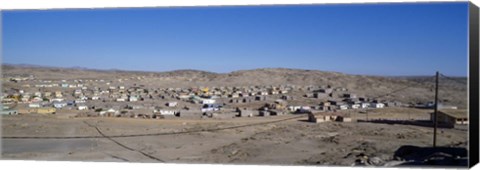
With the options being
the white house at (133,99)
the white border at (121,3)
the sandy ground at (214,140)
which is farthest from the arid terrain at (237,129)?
the white border at (121,3)

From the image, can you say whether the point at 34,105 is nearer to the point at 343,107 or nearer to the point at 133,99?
the point at 133,99

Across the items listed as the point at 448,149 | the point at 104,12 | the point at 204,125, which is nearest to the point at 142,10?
the point at 104,12

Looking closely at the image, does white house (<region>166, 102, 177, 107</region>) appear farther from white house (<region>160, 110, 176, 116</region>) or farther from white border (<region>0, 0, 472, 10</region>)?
white border (<region>0, 0, 472, 10</region>)

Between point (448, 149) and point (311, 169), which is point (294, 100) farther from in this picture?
point (448, 149)

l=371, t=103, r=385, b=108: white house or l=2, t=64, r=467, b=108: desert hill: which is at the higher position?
l=2, t=64, r=467, b=108: desert hill

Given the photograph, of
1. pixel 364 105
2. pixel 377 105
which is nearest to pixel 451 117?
pixel 377 105

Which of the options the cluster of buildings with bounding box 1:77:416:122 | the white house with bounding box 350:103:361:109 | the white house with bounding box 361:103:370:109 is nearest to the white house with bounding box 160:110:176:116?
the cluster of buildings with bounding box 1:77:416:122
